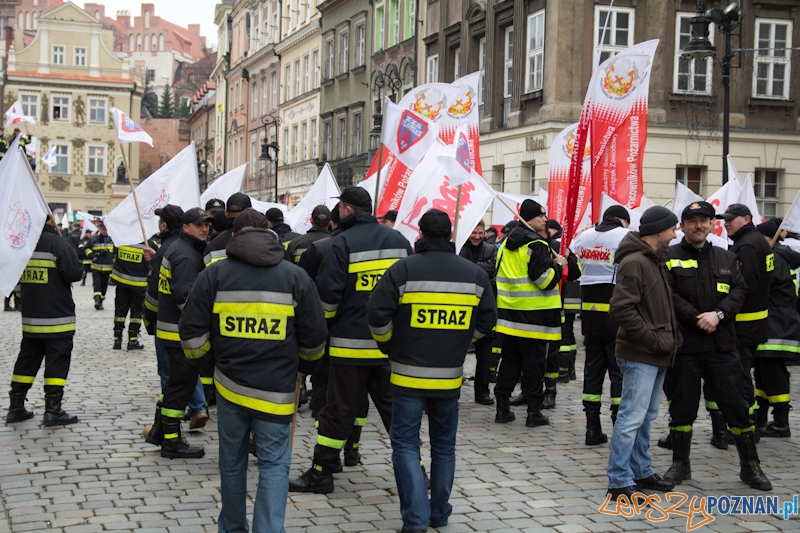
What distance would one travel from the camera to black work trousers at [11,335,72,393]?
9.07 m

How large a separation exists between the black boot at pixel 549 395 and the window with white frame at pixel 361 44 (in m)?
31.6

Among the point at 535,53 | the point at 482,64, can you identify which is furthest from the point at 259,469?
the point at 482,64

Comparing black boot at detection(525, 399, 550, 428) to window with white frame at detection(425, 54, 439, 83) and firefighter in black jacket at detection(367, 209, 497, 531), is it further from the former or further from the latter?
window with white frame at detection(425, 54, 439, 83)

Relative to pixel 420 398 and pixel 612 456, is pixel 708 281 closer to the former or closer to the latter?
pixel 612 456

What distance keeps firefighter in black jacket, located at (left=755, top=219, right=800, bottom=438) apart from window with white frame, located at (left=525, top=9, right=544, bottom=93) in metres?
16.2

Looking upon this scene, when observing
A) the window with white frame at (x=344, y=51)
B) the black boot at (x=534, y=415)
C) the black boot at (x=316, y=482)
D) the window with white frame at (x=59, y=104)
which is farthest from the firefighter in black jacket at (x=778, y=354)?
the window with white frame at (x=59, y=104)

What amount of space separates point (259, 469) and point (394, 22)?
110ft

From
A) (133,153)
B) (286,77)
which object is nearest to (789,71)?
(286,77)

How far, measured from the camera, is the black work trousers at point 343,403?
6.95 m

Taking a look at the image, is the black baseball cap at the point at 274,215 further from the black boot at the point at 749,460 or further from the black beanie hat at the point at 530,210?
the black boot at the point at 749,460

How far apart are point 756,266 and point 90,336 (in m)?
12.2

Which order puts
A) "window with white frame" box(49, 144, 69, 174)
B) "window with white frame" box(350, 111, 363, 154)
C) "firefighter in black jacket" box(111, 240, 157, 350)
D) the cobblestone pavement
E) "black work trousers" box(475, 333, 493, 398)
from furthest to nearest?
"window with white frame" box(49, 144, 69, 174)
"window with white frame" box(350, 111, 363, 154)
"firefighter in black jacket" box(111, 240, 157, 350)
"black work trousers" box(475, 333, 493, 398)
the cobblestone pavement

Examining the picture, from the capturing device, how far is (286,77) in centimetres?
5359

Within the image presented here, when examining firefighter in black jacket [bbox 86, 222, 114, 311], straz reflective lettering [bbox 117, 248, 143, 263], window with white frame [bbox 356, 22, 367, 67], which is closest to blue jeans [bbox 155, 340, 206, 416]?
straz reflective lettering [bbox 117, 248, 143, 263]
